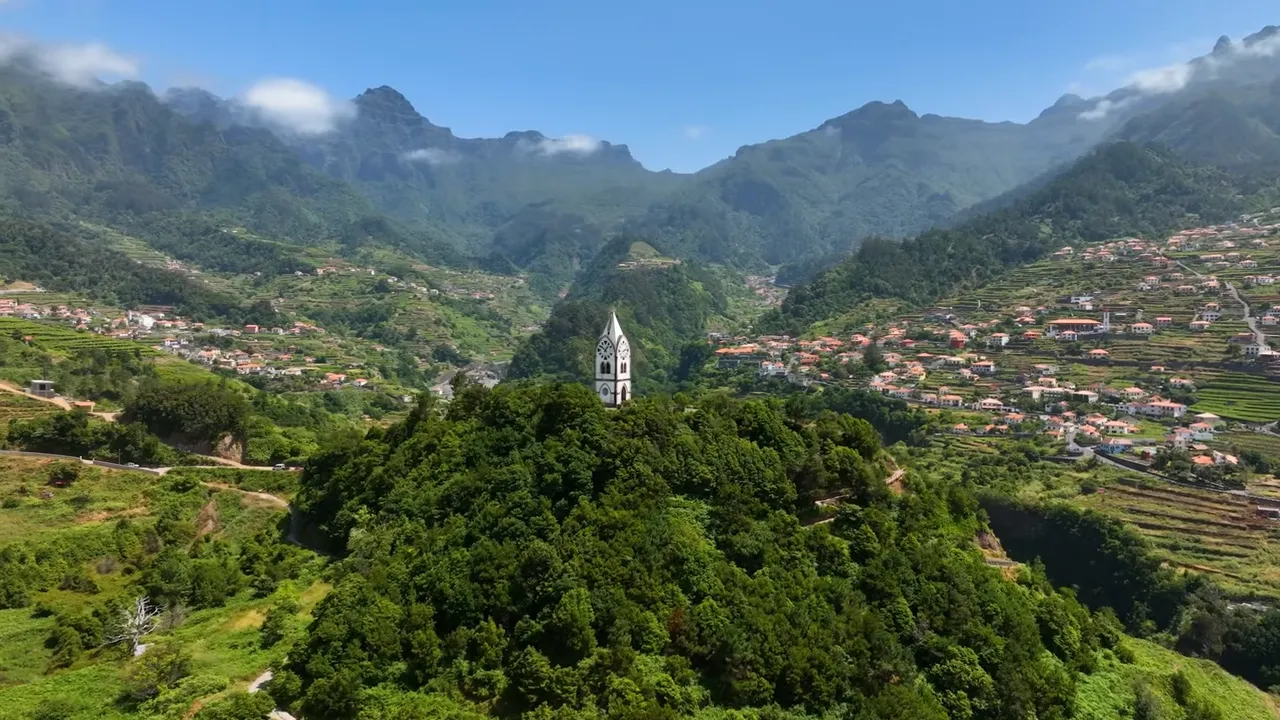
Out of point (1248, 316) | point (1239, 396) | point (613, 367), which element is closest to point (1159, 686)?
A: point (613, 367)

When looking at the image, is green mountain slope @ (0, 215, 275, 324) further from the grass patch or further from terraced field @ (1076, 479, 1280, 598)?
the grass patch

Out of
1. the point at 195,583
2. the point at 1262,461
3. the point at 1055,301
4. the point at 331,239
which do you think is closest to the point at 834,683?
the point at 195,583

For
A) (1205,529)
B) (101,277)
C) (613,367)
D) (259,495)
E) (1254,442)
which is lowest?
(1205,529)

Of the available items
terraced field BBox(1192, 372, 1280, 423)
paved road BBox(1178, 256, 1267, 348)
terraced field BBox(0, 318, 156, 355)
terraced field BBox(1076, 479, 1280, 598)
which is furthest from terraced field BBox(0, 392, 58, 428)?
paved road BBox(1178, 256, 1267, 348)

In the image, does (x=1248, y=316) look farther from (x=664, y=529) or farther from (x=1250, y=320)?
(x=664, y=529)

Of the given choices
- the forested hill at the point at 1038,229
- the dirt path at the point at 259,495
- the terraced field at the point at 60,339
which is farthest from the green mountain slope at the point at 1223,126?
the terraced field at the point at 60,339

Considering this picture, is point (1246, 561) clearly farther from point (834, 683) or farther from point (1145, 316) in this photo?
point (1145, 316)
